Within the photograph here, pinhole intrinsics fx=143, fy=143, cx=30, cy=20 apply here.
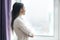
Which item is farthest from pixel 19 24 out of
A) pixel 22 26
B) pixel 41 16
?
pixel 41 16

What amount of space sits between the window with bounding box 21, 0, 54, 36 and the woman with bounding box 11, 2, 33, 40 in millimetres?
476

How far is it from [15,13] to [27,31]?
0.29 meters

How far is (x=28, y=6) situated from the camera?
7.73 ft

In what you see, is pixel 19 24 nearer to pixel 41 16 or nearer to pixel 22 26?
pixel 22 26

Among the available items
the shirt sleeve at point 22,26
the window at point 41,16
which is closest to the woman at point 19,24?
the shirt sleeve at point 22,26

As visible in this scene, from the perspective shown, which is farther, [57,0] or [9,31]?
[57,0]

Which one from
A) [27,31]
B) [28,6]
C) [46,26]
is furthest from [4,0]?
[46,26]

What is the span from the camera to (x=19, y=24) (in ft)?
5.95

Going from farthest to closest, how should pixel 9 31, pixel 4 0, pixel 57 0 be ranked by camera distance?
pixel 57 0 < pixel 9 31 < pixel 4 0

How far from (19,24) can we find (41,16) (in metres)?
0.61

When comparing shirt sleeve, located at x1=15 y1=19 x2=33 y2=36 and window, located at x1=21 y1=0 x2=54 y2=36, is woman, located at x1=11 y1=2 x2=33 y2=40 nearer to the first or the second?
shirt sleeve, located at x1=15 y1=19 x2=33 y2=36

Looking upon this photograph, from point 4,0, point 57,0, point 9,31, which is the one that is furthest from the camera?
point 57,0

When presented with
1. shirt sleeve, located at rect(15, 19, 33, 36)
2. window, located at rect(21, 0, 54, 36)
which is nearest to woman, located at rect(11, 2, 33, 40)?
shirt sleeve, located at rect(15, 19, 33, 36)

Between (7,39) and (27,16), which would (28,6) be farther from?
(7,39)
